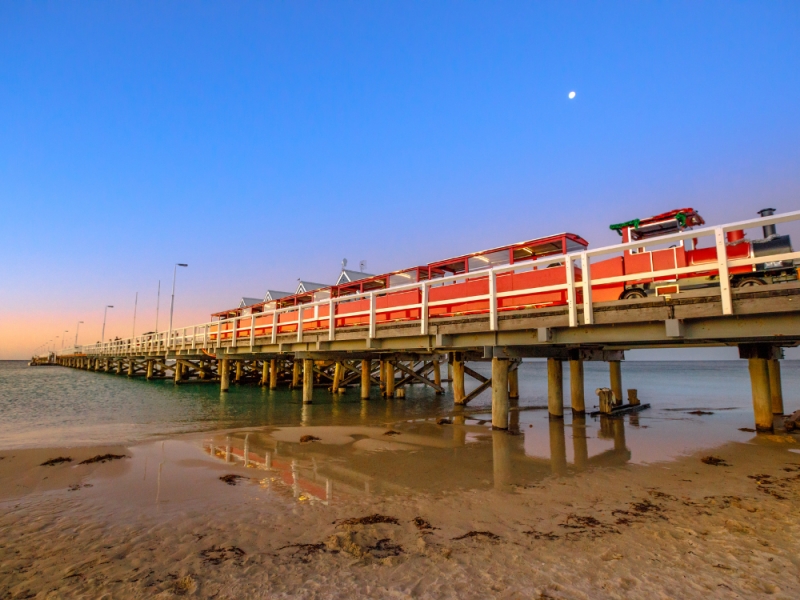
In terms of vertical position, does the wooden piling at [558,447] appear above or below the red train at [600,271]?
below

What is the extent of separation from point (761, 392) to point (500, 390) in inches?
254

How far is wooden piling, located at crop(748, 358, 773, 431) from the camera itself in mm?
10305

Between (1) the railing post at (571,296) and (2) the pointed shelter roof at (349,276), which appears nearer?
(1) the railing post at (571,296)

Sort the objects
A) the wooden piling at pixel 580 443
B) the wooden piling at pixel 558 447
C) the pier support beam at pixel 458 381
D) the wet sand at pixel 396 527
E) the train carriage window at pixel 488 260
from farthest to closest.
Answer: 1. the pier support beam at pixel 458 381
2. the train carriage window at pixel 488 260
3. the wooden piling at pixel 580 443
4. the wooden piling at pixel 558 447
5. the wet sand at pixel 396 527

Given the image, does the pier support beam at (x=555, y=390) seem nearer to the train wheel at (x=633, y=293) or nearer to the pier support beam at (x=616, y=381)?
the pier support beam at (x=616, y=381)

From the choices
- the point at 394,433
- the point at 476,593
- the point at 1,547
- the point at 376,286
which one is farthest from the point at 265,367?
the point at 476,593

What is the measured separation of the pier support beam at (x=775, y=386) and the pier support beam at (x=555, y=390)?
5.05 meters

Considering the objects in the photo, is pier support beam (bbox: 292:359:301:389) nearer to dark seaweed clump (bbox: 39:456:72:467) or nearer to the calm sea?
the calm sea

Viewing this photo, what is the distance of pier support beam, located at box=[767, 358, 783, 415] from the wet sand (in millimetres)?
4489

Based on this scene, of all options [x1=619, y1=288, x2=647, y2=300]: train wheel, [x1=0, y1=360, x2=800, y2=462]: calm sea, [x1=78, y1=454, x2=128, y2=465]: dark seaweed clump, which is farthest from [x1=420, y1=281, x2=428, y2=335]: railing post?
[x1=78, y1=454, x2=128, y2=465]: dark seaweed clump

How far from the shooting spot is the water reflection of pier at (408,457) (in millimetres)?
6164

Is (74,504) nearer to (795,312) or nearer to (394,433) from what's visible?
(394,433)

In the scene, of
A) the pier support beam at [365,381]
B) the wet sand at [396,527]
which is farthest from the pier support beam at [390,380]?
the wet sand at [396,527]

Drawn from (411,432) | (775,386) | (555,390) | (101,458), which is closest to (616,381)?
(555,390)
